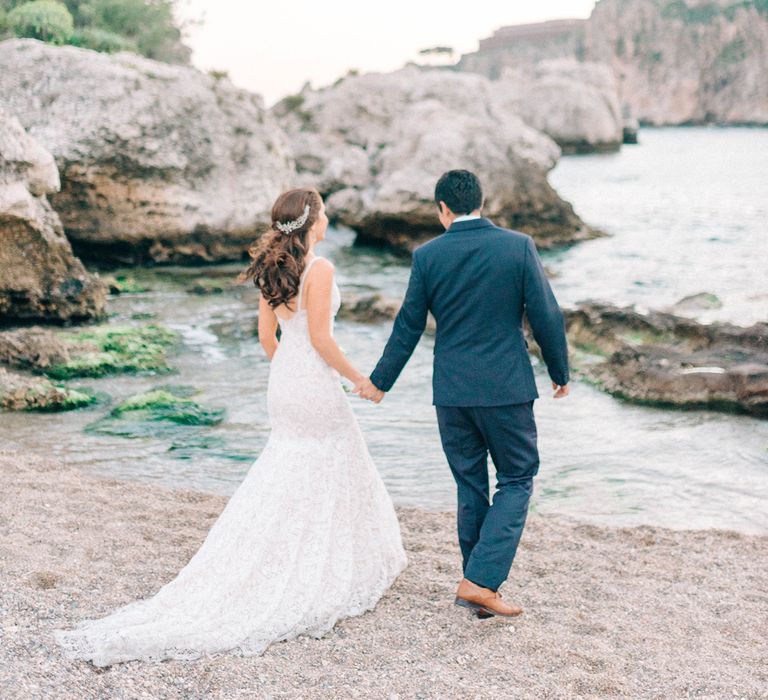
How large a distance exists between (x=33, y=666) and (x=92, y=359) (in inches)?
285

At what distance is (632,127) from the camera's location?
290ft

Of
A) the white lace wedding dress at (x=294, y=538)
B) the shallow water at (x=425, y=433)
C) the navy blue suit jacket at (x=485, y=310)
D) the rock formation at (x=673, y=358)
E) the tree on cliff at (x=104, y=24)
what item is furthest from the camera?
the tree on cliff at (x=104, y=24)

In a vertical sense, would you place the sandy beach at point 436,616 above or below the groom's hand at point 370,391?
below

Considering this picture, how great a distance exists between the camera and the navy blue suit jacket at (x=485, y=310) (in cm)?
450

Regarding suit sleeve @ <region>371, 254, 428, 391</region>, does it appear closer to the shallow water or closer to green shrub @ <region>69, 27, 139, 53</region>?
the shallow water

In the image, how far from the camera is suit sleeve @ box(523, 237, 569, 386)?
14.7 ft

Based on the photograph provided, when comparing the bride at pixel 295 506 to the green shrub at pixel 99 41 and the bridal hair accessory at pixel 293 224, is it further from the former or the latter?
the green shrub at pixel 99 41

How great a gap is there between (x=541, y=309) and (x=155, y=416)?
545 centimetres

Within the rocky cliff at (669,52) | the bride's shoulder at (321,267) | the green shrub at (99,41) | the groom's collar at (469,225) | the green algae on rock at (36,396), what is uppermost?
the rocky cliff at (669,52)

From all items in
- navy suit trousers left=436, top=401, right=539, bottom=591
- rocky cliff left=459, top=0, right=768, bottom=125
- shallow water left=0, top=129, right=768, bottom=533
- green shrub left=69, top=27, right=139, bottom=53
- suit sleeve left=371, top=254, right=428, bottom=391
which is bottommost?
shallow water left=0, top=129, right=768, bottom=533

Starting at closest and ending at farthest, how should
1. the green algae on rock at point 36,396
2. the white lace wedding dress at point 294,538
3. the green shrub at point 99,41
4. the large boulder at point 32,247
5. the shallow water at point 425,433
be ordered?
the white lace wedding dress at point 294,538, the shallow water at point 425,433, the green algae on rock at point 36,396, the large boulder at point 32,247, the green shrub at point 99,41

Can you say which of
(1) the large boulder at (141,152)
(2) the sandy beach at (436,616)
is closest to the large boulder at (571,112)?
(1) the large boulder at (141,152)

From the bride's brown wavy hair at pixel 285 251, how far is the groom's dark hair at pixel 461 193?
1.97ft

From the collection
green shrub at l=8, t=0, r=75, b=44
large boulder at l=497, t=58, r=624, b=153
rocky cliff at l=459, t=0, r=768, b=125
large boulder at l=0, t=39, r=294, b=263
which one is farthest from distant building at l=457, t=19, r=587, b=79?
large boulder at l=0, t=39, r=294, b=263
